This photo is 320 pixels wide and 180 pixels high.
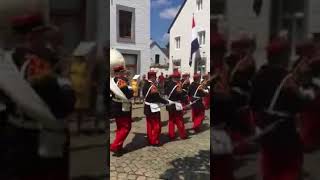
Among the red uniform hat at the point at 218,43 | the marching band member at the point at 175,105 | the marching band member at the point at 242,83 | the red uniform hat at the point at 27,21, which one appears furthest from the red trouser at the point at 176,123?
the red uniform hat at the point at 27,21

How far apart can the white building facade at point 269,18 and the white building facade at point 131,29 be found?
1.44 ft

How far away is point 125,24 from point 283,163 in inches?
35.2

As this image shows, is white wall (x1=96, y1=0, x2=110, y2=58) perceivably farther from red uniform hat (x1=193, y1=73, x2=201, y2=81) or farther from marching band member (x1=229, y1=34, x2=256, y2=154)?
red uniform hat (x1=193, y1=73, x2=201, y2=81)

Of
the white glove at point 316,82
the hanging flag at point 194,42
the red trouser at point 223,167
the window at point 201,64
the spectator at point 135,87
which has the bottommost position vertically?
the red trouser at point 223,167

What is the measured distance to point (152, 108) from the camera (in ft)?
7.17

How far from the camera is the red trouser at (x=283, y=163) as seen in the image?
4.81 feet

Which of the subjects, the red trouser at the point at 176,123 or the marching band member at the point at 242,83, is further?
the red trouser at the point at 176,123

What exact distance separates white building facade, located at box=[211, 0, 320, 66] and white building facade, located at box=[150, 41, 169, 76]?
56cm

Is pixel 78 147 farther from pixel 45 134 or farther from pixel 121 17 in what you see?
pixel 121 17

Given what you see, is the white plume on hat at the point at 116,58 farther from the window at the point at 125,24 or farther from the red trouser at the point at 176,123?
the red trouser at the point at 176,123

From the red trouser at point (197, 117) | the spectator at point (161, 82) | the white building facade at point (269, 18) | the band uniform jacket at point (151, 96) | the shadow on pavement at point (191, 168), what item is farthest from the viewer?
the spectator at point (161, 82)

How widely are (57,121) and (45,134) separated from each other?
0.21 ft

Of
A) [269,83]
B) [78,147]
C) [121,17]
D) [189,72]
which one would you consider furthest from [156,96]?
[269,83]

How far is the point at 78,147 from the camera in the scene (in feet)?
5.09
